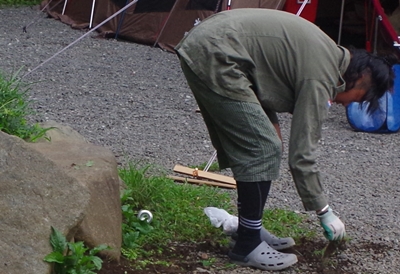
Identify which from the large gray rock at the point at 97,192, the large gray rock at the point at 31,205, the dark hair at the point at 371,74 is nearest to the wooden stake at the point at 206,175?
the large gray rock at the point at 97,192

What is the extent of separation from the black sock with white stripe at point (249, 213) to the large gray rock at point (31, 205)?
0.80m

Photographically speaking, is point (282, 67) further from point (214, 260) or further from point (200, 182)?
point (200, 182)

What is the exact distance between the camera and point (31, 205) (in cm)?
333

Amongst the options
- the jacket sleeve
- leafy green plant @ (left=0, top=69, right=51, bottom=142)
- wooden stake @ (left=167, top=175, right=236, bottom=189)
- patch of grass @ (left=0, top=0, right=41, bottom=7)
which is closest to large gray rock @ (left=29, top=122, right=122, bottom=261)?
leafy green plant @ (left=0, top=69, right=51, bottom=142)

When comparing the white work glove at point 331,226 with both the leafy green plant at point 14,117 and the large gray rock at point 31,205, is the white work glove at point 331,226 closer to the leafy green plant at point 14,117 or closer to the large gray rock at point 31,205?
the large gray rock at point 31,205

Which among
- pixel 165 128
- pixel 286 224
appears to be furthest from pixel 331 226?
pixel 165 128

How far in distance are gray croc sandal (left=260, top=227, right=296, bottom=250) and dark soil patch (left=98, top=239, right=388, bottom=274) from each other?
80mm

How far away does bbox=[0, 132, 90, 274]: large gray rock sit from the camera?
3188 millimetres

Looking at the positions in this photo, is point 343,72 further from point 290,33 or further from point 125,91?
point 125,91

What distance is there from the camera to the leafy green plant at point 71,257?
3.29 metres

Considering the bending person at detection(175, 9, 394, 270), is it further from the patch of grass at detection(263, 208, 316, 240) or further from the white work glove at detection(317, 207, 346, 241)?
the patch of grass at detection(263, 208, 316, 240)

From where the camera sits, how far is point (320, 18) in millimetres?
11820

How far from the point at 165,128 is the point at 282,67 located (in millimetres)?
3379

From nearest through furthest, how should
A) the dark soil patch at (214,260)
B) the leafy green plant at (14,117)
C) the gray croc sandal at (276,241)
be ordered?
1. the dark soil patch at (214,260)
2. the gray croc sandal at (276,241)
3. the leafy green plant at (14,117)
